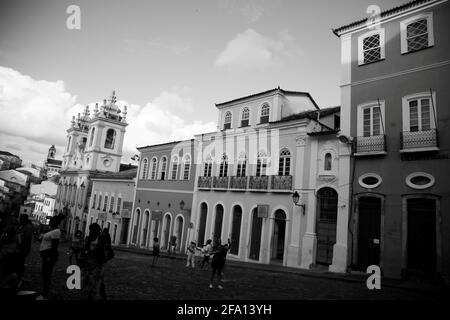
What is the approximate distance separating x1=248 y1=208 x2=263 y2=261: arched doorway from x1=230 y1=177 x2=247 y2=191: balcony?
6.08 ft

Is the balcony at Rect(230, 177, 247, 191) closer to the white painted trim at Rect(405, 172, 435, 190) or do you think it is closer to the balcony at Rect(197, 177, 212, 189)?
the balcony at Rect(197, 177, 212, 189)

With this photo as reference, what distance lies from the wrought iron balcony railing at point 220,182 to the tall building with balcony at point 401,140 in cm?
956

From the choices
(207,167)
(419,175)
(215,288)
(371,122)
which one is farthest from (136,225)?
(419,175)

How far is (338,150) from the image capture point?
1667 centimetres

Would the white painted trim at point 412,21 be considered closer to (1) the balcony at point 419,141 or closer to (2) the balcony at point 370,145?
(1) the balcony at point 419,141

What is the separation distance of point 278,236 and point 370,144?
7901mm

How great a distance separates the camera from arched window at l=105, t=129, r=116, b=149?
4769cm

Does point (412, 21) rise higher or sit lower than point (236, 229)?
higher

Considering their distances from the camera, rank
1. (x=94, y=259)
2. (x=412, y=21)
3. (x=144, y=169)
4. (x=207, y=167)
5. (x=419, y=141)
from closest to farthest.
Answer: (x=94, y=259) < (x=419, y=141) < (x=412, y=21) < (x=207, y=167) < (x=144, y=169)

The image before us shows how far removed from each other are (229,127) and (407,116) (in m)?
13.2

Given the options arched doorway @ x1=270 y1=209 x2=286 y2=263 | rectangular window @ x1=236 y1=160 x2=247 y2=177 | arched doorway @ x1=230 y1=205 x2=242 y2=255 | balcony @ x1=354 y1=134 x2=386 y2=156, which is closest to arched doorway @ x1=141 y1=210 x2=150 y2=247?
arched doorway @ x1=230 y1=205 x2=242 y2=255

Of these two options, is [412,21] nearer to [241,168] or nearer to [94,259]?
[241,168]

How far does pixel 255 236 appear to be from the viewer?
2055 cm

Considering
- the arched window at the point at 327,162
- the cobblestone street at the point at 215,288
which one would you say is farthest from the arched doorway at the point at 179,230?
the arched window at the point at 327,162
